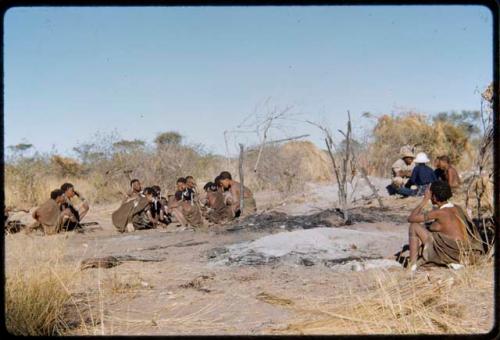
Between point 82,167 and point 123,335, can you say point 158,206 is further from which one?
point 82,167

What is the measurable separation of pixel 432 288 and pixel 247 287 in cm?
184

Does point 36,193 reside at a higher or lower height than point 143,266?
higher

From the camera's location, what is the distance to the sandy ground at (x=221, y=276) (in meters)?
5.22

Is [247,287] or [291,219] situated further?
[291,219]

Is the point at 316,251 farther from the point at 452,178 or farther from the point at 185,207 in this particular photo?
the point at 452,178

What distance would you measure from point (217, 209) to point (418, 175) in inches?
162

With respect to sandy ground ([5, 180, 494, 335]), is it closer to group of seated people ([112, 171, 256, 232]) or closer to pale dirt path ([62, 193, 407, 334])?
pale dirt path ([62, 193, 407, 334])

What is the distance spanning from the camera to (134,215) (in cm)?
1180

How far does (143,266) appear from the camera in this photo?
7.73 m

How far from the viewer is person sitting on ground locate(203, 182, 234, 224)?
1162 centimetres

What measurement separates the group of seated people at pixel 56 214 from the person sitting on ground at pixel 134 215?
0.72m

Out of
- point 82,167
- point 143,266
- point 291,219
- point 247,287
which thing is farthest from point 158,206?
point 82,167

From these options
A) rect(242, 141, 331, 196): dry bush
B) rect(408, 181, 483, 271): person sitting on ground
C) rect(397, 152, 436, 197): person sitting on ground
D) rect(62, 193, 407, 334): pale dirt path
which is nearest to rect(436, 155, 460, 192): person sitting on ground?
rect(397, 152, 436, 197): person sitting on ground

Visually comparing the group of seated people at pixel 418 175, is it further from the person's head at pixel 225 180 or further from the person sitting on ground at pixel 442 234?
the person sitting on ground at pixel 442 234
